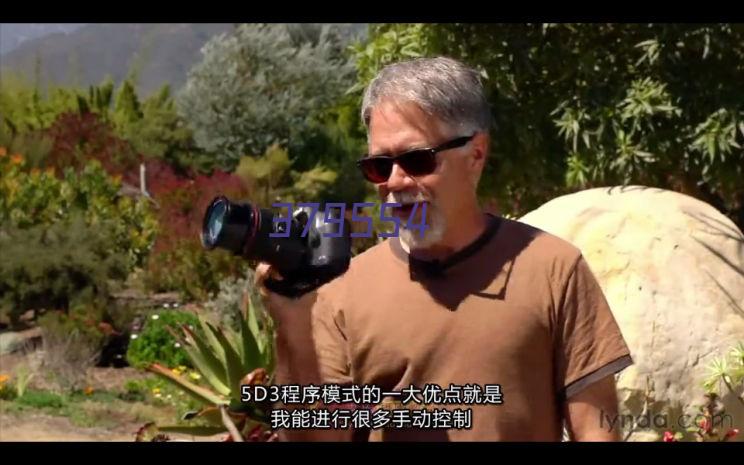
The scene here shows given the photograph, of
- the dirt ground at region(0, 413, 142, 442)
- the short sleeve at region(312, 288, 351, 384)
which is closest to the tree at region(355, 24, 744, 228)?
the dirt ground at region(0, 413, 142, 442)

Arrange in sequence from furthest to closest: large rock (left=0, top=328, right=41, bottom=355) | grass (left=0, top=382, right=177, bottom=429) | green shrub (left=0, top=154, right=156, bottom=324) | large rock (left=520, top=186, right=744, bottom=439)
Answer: green shrub (left=0, top=154, right=156, bottom=324)
large rock (left=0, top=328, right=41, bottom=355)
grass (left=0, top=382, right=177, bottom=429)
large rock (left=520, top=186, right=744, bottom=439)

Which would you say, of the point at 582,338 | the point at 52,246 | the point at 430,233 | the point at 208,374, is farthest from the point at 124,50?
the point at 582,338

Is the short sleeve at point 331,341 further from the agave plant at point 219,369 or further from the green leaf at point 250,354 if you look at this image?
the green leaf at point 250,354

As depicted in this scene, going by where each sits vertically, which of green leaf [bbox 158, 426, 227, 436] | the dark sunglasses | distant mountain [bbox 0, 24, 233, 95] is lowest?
green leaf [bbox 158, 426, 227, 436]

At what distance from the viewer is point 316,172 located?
774 inches

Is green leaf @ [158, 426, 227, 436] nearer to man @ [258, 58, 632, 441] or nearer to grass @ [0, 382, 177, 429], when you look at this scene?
grass @ [0, 382, 177, 429]

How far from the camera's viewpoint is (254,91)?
881 inches

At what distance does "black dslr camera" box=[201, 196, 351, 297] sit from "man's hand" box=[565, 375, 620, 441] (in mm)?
→ 587

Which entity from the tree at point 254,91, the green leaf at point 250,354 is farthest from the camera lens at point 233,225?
the tree at point 254,91

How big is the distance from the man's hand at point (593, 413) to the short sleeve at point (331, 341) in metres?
0.50

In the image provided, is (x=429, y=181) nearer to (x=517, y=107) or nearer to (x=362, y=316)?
(x=362, y=316)

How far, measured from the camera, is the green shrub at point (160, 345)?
11242 millimetres

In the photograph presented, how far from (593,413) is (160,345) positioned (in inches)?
352

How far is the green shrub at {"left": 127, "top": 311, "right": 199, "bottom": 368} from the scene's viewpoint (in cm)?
1124
